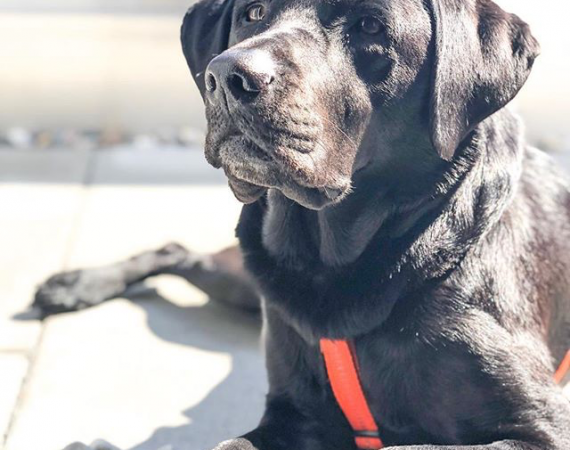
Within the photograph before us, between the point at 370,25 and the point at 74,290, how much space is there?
1.97 m

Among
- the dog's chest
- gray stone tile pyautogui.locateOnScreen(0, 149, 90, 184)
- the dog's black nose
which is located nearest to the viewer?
the dog's black nose

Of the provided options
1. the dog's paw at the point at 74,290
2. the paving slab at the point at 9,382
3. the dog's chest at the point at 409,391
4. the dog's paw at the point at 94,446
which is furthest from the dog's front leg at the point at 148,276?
the dog's chest at the point at 409,391

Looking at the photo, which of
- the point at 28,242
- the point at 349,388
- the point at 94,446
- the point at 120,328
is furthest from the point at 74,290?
the point at 349,388

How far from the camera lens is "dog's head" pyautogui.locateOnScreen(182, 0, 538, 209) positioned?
8.14 feet

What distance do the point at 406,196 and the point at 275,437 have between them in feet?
2.65

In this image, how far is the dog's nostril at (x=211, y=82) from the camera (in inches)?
96.0

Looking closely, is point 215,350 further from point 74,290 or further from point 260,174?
point 260,174

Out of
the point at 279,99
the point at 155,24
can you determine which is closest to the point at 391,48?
the point at 279,99

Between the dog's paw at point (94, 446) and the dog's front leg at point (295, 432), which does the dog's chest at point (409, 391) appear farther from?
the dog's paw at point (94, 446)

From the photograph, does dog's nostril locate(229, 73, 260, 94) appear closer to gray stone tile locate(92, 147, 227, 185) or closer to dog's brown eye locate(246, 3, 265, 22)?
dog's brown eye locate(246, 3, 265, 22)

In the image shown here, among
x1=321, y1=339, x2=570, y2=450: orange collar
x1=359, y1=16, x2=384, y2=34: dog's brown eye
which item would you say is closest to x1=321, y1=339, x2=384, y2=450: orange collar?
x1=321, y1=339, x2=570, y2=450: orange collar

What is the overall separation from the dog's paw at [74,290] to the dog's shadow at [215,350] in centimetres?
13

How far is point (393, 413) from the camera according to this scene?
2.88 metres

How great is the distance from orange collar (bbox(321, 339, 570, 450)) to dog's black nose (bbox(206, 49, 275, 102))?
2.72ft
